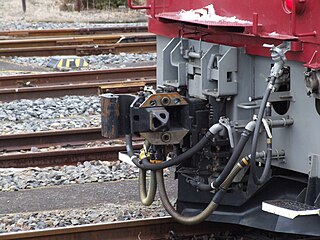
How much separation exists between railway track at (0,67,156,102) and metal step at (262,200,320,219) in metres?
6.74

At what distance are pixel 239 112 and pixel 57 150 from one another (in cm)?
382

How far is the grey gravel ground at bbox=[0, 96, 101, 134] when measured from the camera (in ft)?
32.8

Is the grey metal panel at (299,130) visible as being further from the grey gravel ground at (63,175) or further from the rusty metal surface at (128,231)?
the grey gravel ground at (63,175)

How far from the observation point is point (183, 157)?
5488 millimetres

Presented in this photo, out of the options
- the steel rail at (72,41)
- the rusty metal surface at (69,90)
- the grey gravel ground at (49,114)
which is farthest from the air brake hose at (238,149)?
the steel rail at (72,41)

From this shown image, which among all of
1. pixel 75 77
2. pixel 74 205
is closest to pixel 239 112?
pixel 74 205

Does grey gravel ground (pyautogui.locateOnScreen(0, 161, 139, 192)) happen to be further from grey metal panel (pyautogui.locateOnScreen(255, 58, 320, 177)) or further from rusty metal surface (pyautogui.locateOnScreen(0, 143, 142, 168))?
grey metal panel (pyautogui.locateOnScreen(255, 58, 320, 177))

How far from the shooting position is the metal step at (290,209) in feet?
15.6

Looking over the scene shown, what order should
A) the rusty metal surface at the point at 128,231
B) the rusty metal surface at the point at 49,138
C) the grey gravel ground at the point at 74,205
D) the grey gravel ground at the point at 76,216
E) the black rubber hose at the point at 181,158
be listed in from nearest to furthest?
1. the black rubber hose at the point at 181,158
2. the rusty metal surface at the point at 128,231
3. the grey gravel ground at the point at 76,216
4. the grey gravel ground at the point at 74,205
5. the rusty metal surface at the point at 49,138

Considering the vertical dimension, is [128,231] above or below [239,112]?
below

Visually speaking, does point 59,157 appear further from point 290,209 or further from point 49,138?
point 290,209

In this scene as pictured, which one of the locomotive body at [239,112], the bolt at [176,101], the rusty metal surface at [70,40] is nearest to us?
the locomotive body at [239,112]

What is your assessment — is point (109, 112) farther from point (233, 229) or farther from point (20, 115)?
point (20, 115)

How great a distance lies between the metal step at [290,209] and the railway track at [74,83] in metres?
6.74
